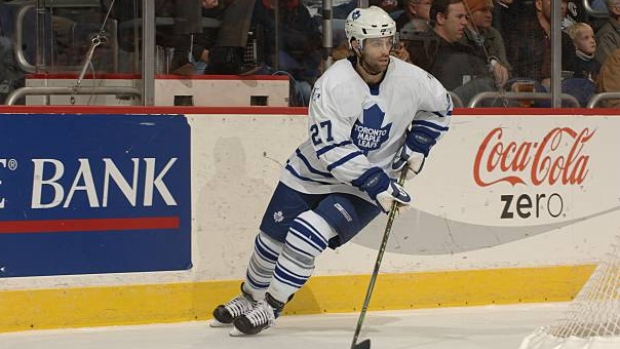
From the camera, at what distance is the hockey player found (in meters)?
5.17

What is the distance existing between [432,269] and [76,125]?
1.81m

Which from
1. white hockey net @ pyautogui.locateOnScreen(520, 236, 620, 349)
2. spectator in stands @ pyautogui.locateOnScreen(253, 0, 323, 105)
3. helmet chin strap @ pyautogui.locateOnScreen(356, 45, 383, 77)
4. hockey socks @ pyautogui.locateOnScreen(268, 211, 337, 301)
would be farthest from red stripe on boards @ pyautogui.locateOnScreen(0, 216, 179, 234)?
white hockey net @ pyautogui.locateOnScreen(520, 236, 620, 349)

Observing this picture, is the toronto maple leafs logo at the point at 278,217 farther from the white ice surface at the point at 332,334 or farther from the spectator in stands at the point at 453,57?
the spectator in stands at the point at 453,57

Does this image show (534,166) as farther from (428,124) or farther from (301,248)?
(301,248)

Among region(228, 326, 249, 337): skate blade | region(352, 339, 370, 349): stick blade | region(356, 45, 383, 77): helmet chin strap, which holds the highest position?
region(356, 45, 383, 77): helmet chin strap

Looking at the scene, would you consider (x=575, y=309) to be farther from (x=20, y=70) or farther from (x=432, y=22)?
(x=20, y=70)

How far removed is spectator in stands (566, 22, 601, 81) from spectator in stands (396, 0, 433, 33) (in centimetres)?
83

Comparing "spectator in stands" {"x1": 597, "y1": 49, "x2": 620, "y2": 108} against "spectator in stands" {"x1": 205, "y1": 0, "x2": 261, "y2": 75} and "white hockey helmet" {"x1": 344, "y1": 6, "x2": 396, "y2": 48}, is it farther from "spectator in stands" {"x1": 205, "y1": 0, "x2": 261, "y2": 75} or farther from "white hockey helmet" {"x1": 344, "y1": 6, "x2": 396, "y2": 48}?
"white hockey helmet" {"x1": 344, "y1": 6, "x2": 396, "y2": 48}

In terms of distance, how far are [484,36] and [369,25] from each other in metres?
1.62

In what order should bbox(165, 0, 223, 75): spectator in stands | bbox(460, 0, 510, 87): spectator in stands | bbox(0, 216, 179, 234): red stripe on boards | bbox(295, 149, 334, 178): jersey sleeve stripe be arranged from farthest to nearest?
bbox(460, 0, 510, 87): spectator in stands
bbox(165, 0, 223, 75): spectator in stands
bbox(0, 216, 179, 234): red stripe on boards
bbox(295, 149, 334, 178): jersey sleeve stripe

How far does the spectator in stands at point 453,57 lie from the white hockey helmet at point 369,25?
1.25m

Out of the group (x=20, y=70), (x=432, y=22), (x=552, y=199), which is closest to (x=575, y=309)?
(x=552, y=199)

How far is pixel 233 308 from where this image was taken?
18.5ft

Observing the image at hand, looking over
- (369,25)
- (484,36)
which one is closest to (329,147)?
(369,25)
